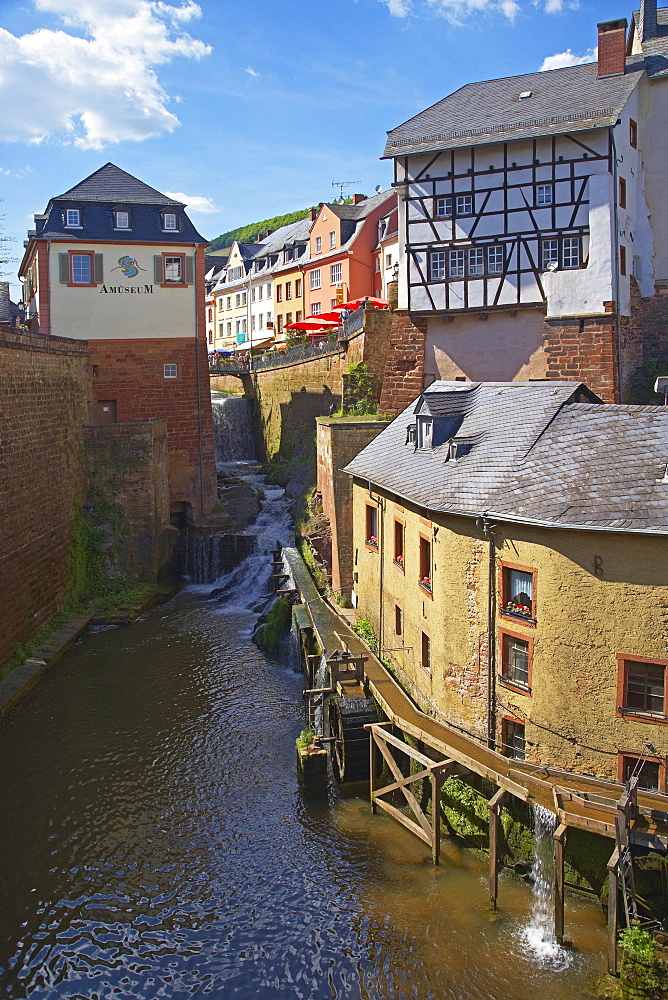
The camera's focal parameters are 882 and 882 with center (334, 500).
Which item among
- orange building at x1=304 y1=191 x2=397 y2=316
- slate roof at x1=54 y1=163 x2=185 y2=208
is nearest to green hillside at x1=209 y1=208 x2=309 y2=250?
orange building at x1=304 y1=191 x2=397 y2=316

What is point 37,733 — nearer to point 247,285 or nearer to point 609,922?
point 609,922

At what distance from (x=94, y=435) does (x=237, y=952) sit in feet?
68.1

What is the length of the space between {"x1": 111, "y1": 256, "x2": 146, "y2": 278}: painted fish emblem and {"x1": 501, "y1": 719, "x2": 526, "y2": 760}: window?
78.1 feet

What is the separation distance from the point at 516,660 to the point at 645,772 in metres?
2.48

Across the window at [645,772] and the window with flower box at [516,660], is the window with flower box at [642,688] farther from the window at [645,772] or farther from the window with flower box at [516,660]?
the window with flower box at [516,660]

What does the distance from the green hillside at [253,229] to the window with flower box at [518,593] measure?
60.9 m

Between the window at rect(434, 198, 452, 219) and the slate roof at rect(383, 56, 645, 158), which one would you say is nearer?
the slate roof at rect(383, 56, 645, 158)

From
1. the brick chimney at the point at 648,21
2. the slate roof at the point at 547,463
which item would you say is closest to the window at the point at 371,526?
the slate roof at the point at 547,463

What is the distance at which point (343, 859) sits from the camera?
47.1 feet

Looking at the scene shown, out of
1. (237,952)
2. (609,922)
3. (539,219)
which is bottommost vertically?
(237,952)

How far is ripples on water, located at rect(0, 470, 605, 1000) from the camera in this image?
11805 mm

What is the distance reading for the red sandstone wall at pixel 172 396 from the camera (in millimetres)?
32375

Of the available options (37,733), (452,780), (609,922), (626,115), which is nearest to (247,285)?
(626,115)

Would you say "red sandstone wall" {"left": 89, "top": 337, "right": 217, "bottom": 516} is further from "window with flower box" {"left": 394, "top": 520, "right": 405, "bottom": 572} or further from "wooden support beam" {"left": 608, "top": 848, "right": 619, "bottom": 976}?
"wooden support beam" {"left": 608, "top": 848, "right": 619, "bottom": 976}
